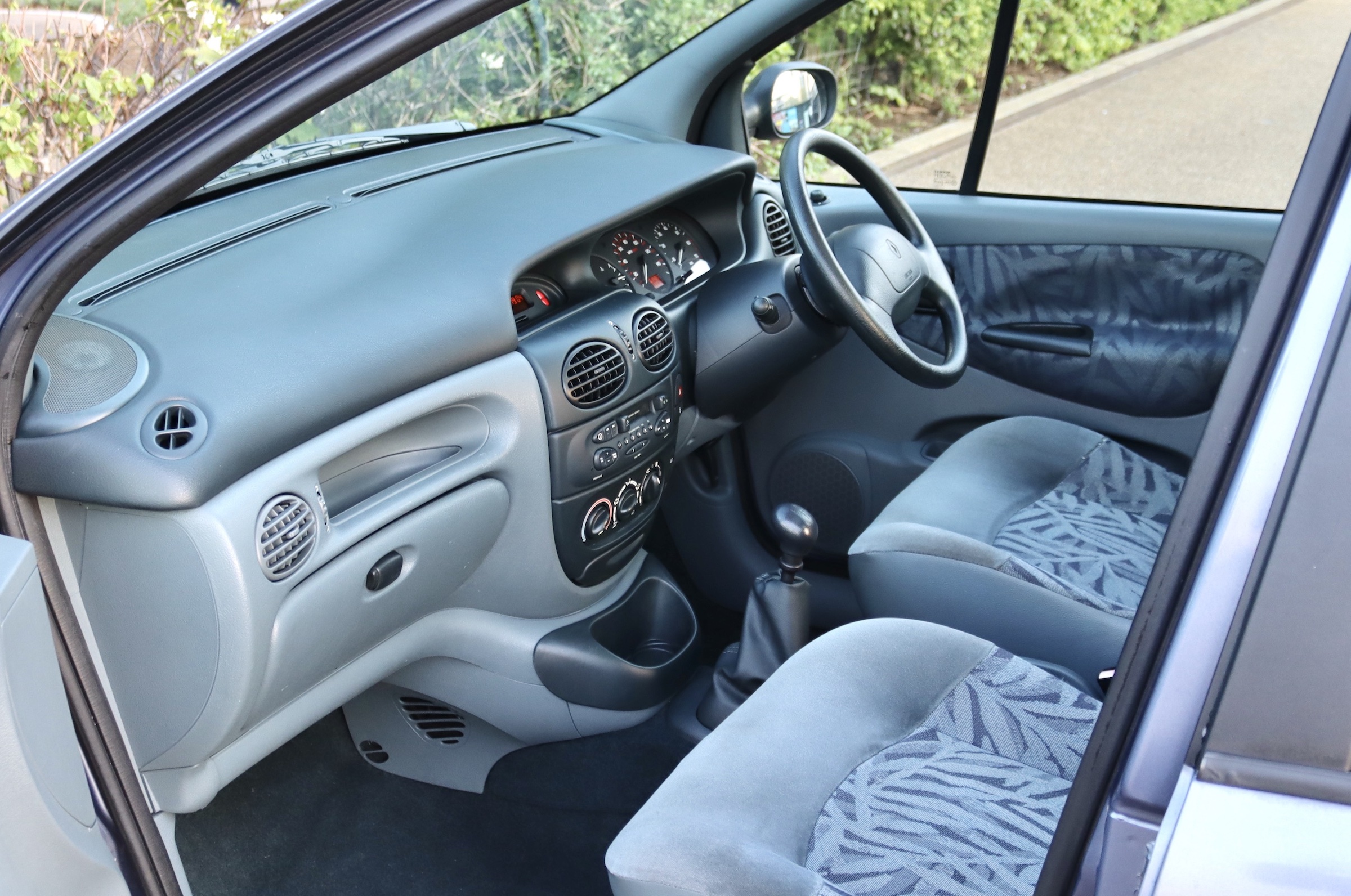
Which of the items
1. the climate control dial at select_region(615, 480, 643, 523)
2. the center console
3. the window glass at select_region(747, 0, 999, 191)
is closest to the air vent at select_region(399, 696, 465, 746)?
the center console

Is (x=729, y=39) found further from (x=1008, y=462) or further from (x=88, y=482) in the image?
(x=88, y=482)

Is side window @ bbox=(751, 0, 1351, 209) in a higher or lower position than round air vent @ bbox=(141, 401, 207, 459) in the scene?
higher

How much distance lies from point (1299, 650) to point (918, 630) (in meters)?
0.88

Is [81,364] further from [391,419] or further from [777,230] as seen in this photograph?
[777,230]

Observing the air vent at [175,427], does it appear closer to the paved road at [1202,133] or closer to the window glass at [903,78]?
the window glass at [903,78]

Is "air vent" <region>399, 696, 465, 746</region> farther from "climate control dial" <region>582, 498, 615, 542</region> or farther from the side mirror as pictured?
the side mirror

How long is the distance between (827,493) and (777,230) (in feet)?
1.76

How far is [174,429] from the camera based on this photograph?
126 centimetres

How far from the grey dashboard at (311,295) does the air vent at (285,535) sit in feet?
0.20

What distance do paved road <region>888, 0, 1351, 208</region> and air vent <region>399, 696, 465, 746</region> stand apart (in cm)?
145

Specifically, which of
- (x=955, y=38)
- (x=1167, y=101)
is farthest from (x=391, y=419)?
(x=1167, y=101)

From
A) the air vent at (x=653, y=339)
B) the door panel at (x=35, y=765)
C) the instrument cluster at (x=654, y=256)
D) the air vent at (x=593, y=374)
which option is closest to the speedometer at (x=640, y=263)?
the instrument cluster at (x=654, y=256)

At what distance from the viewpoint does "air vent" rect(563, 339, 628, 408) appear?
1.74 meters

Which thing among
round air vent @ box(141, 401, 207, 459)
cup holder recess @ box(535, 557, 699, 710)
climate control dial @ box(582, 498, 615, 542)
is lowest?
cup holder recess @ box(535, 557, 699, 710)
